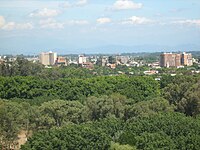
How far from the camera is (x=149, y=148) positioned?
618 inches

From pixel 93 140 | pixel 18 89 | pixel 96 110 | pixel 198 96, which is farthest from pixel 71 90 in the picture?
pixel 93 140

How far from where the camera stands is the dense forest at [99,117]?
16.9 meters

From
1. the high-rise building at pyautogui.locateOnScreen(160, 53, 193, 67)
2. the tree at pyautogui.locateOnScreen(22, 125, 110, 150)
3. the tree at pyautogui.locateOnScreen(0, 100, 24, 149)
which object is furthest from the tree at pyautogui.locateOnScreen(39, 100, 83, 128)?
the high-rise building at pyautogui.locateOnScreen(160, 53, 193, 67)

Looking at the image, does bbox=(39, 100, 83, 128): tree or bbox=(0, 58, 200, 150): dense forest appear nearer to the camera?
bbox=(0, 58, 200, 150): dense forest

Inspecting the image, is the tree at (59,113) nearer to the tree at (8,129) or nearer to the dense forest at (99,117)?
the dense forest at (99,117)

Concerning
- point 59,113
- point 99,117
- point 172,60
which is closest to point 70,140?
point 59,113

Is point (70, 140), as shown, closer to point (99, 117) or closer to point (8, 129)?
point (8, 129)

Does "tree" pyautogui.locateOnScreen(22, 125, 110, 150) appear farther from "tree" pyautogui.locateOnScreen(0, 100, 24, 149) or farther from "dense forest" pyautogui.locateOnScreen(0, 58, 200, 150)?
"tree" pyautogui.locateOnScreen(0, 100, 24, 149)

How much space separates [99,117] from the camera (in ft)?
82.8

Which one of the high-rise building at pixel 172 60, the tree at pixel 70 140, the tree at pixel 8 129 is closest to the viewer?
the tree at pixel 70 140

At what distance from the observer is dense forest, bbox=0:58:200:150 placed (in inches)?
664

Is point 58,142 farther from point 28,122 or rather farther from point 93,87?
point 93,87

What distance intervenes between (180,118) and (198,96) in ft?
22.2

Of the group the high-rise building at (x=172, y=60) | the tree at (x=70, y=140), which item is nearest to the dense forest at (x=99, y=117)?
the tree at (x=70, y=140)
